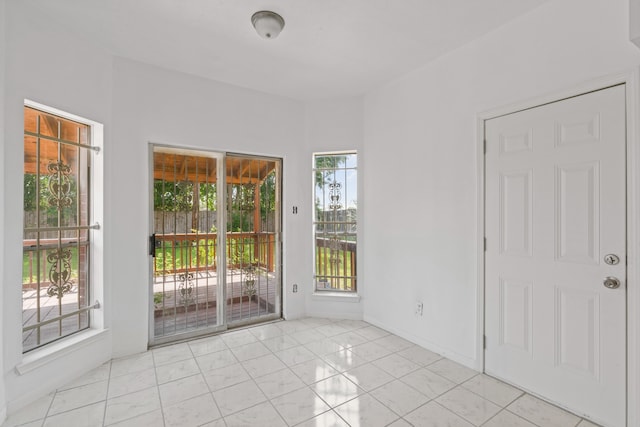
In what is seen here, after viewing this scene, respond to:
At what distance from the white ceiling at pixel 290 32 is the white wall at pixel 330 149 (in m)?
0.59

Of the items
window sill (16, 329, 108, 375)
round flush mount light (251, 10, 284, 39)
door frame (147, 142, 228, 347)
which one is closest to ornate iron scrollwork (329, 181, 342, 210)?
door frame (147, 142, 228, 347)

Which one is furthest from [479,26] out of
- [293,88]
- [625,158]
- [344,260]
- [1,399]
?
[1,399]

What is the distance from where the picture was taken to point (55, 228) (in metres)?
2.44

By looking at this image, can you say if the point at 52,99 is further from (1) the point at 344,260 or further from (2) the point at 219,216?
(1) the point at 344,260

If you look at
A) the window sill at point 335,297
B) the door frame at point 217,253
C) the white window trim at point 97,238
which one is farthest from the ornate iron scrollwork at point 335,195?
the white window trim at point 97,238

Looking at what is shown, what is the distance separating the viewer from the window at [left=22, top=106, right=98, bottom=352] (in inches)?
89.7

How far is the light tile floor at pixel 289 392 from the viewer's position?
1.96 meters

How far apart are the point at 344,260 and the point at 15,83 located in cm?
345

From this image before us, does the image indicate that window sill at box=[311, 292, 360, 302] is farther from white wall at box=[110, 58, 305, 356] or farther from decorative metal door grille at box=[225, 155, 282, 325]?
white wall at box=[110, 58, 305, 356]

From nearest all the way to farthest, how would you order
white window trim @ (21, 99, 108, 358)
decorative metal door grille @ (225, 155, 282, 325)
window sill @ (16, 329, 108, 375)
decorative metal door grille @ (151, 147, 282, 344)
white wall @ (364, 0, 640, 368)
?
white wall @ (364, 0, 640, 368), window sill @ (16, 329, 108, 375), white window trim @ (21, 99, 108, 358), decorative metal door grille @ (151, 147, 282, 344), decorative metal door grille @ (225, 155, 282, 325)

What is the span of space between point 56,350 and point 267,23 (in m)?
3.03

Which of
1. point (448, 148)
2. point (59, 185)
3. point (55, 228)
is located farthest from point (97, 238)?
point (448, 148)

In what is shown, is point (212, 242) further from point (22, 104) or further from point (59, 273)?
point (22, 104)

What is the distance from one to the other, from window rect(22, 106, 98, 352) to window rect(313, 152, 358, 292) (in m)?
2.46
